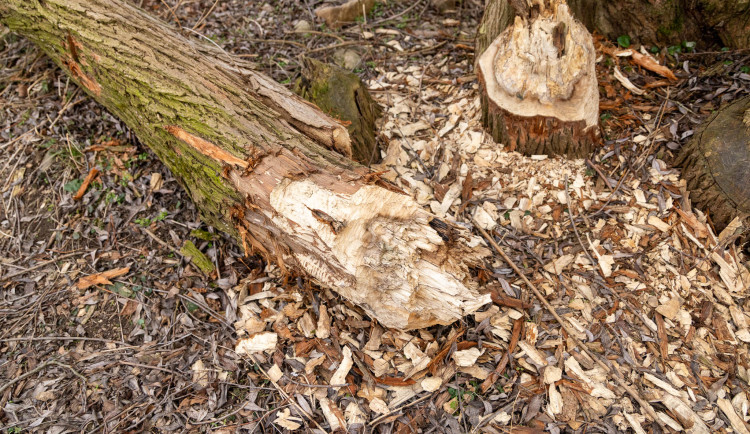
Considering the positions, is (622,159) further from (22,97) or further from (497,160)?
(22,97)

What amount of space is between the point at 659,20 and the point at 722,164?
1.24m

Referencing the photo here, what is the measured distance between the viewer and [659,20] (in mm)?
2965

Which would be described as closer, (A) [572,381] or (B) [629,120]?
(A) [572,381]

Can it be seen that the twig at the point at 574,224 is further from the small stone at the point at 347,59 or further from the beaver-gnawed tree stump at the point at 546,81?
the small stone at the point at 347,59

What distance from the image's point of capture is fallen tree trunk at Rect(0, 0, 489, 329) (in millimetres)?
1938

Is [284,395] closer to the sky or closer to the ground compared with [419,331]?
closer to the ground

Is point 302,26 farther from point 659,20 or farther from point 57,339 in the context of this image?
point 57,339

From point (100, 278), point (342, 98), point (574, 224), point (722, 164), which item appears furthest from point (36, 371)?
point (722, 164)

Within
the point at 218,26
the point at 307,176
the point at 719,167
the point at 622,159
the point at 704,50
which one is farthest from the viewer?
the point at 218,26

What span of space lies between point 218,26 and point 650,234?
3.79 meters

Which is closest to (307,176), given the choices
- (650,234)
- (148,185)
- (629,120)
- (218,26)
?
(148,185)

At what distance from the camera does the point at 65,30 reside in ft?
8.98

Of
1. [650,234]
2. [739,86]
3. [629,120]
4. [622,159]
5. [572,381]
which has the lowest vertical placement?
[572,381]

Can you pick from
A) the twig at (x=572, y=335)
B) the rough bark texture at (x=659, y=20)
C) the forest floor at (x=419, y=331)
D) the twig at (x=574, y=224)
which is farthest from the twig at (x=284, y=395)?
the rough bark texture at (x=659, y=20)
